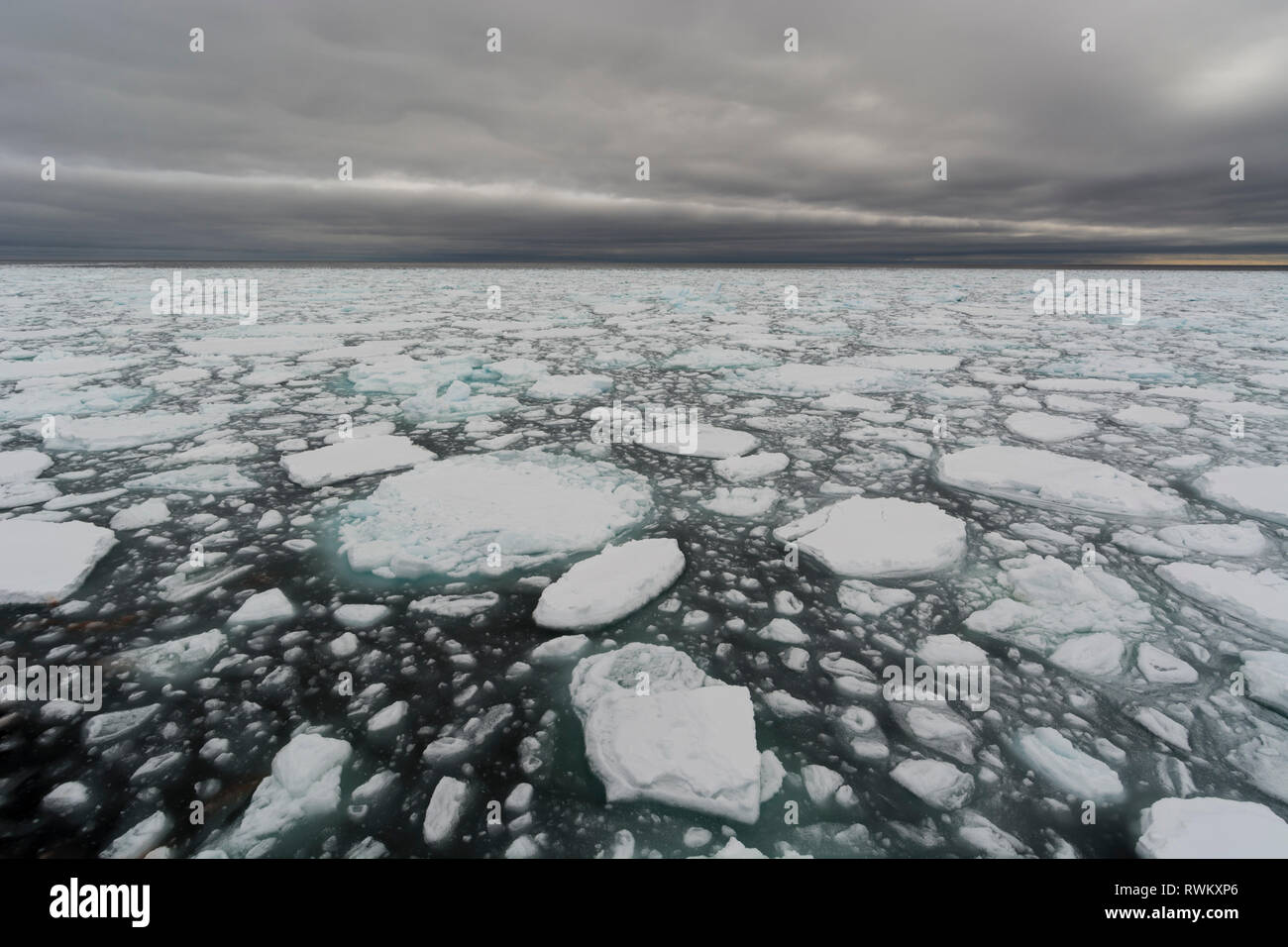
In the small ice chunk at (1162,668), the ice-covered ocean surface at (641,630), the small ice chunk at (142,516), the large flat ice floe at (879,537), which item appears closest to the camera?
the ice-covered ocean surface at (641,630)

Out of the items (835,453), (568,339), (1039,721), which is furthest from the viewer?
(568,339)

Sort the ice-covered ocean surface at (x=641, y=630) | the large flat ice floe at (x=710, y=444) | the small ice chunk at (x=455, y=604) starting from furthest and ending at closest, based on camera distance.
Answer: the large flat ice floe at (x=710, y=444)
the small ice chunk at (x=455, y=604)
the ice-covered ocean surface at (x=641, y=630)

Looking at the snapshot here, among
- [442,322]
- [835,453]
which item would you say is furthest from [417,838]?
[442,322]

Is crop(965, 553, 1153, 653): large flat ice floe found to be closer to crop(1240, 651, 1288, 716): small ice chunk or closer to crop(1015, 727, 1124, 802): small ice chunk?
crop(1240, 651, 1288, 716): small ice chunk

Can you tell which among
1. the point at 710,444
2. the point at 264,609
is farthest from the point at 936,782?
Answer: the point at 710,444

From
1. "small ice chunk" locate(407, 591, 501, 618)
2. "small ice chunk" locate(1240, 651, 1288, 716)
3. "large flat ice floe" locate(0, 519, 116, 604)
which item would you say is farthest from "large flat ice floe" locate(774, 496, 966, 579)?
"large flat ice floe" locate(0, 519, 116, 604)

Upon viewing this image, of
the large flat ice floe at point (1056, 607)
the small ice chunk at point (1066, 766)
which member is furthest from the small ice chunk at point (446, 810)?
the large flat ice floe at point (1056, 607)

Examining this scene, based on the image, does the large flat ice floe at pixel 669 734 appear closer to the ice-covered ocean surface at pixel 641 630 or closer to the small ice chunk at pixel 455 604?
the ice-covered ocean surface at pixel 641 630
